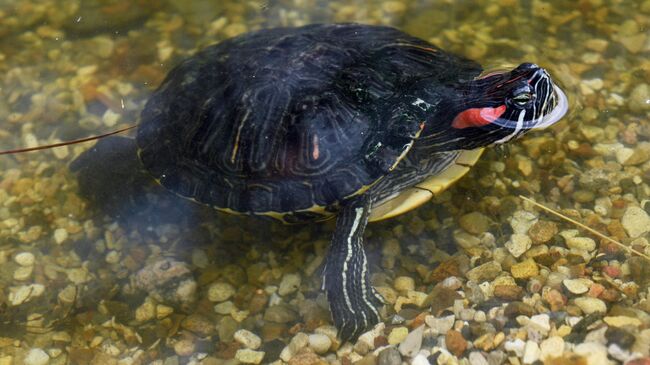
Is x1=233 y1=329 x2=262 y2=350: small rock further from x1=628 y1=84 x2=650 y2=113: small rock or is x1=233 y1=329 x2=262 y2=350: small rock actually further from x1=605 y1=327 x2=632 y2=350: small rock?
x1=628 y1=84 x2=650 y2=113: small rock

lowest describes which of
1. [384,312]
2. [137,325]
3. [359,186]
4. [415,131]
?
[137,325]

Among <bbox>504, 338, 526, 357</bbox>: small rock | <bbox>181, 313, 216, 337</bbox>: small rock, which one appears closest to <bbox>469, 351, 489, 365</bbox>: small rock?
<bbox>504, 338, 526, 357</bbox>: small rock

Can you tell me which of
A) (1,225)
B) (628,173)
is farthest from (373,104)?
(1,225)

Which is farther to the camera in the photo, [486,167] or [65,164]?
[65,164]

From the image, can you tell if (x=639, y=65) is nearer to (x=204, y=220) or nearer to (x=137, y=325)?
(x=204, y=220)

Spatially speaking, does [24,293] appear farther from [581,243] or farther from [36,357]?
[581,243]

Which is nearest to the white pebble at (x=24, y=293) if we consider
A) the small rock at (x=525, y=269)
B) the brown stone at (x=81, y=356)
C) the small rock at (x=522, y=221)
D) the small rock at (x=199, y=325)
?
the brown stone at (x=81, y=356)

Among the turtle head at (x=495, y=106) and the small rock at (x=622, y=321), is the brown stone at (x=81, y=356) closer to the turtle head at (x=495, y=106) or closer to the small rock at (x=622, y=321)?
the turtle head at (x=495, y=106)
